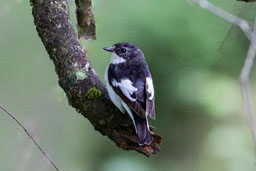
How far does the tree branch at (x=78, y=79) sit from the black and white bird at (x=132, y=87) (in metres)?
0.09

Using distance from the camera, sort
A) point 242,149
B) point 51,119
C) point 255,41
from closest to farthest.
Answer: point 255,41 < point 242,149 < point 51,119

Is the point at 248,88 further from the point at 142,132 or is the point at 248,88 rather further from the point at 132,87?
the point at 132,87

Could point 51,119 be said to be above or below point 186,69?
below

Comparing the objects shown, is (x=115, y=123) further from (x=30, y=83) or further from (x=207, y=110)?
(x=30, y=83)

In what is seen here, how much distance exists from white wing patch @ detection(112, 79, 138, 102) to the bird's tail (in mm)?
299

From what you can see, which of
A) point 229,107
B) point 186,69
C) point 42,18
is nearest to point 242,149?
point 229,107

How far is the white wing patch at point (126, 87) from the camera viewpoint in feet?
14.8

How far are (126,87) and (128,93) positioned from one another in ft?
0.27

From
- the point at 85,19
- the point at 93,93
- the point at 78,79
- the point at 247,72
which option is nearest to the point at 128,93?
the point at 93,93

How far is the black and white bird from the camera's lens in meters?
4.26

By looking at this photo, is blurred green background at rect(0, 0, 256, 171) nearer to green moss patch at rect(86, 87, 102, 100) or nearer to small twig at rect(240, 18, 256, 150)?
green moss patch at rect(86, 87, 102, 100)

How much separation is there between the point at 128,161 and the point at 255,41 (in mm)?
2828

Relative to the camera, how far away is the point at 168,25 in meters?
6.00

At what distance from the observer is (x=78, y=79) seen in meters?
4.36
